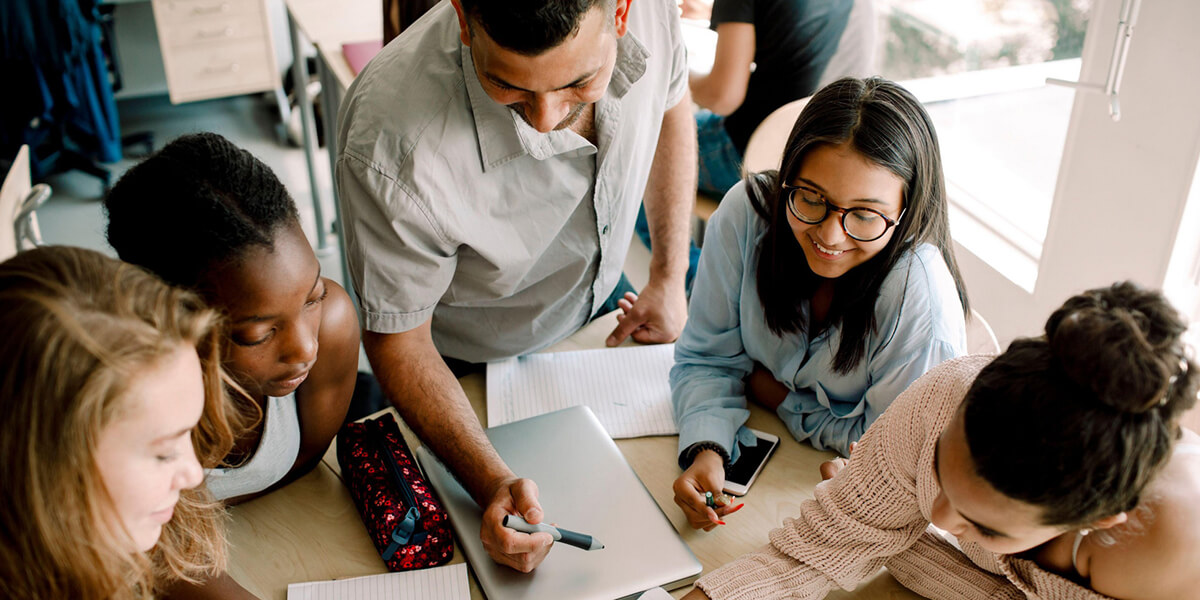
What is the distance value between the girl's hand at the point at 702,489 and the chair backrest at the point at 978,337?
1.54ft

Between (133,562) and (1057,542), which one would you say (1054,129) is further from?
(133,562)

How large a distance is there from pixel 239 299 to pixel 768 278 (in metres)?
0.73

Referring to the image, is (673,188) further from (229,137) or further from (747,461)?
(229,137)

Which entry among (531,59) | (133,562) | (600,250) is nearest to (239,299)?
(133,562)

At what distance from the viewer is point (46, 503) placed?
2.41 ft

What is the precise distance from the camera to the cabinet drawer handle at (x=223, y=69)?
3.69 metres

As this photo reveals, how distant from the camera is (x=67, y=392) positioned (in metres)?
0.71

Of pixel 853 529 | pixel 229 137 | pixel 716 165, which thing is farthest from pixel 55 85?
pixel 853 529

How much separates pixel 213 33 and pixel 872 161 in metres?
3.23

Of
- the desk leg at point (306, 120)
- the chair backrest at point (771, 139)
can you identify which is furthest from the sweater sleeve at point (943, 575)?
the desk leg at point (306, 120)

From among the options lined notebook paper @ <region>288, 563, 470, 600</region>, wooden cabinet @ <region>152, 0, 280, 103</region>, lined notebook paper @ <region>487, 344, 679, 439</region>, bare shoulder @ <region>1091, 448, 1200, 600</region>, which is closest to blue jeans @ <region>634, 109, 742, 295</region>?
lined notebook paper @ <region>487, 344, 679, 439</region>

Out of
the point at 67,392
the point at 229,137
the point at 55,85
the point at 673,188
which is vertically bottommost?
the point at 229,137

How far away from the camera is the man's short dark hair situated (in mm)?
1006

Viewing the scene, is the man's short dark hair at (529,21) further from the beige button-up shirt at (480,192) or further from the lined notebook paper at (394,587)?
the lined notebook paper at (394,587)
